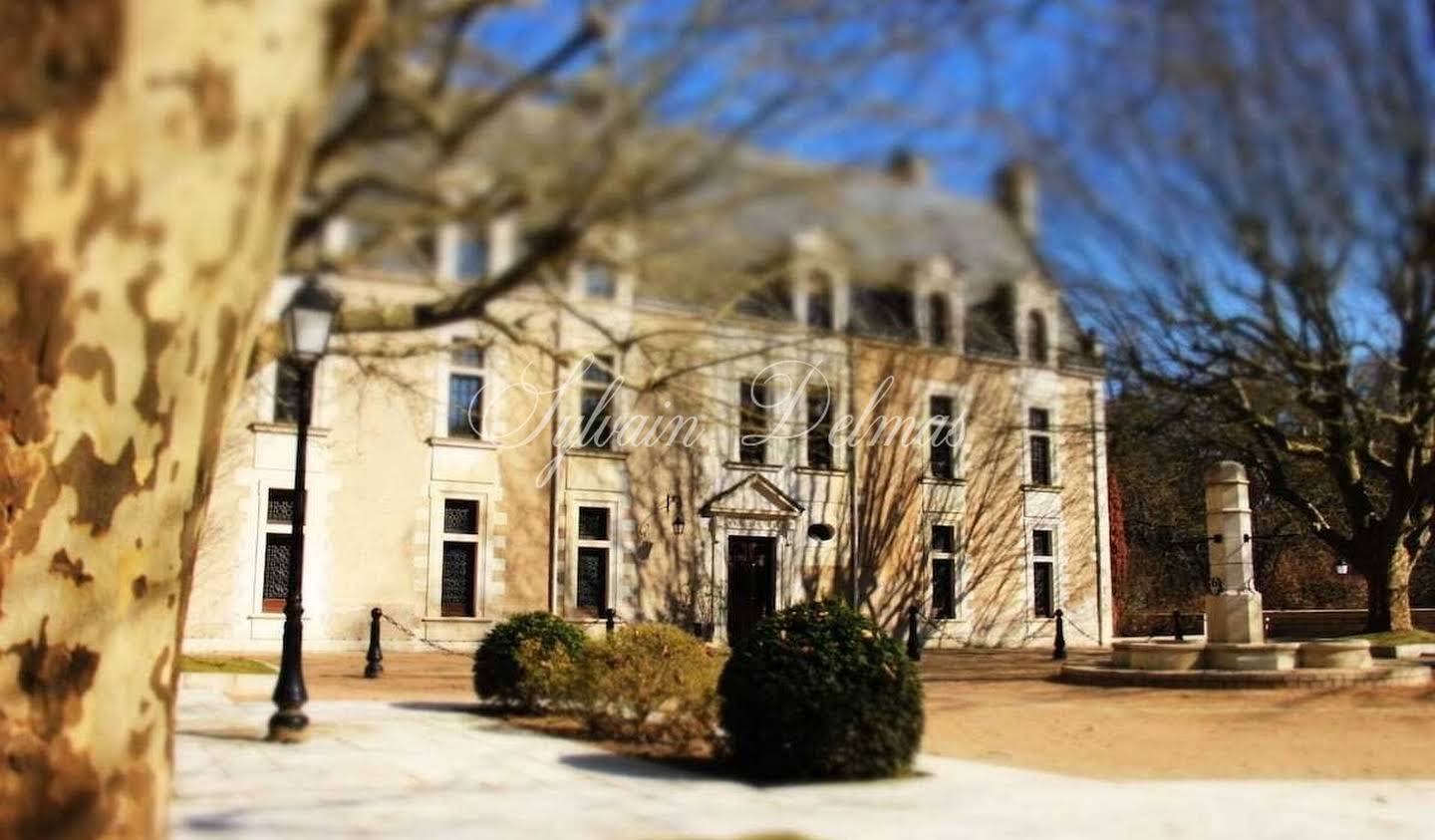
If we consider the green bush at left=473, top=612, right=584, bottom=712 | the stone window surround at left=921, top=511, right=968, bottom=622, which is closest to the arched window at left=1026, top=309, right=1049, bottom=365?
the stone window surround at left=921, top=511, right=968, bottom=622

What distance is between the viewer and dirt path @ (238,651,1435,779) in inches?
376

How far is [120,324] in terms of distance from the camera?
3631 mm

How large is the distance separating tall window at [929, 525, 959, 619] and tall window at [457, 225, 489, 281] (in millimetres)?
23558

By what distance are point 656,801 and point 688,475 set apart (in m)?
18.6

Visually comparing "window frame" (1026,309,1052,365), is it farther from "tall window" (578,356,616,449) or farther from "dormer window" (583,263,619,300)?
"dormer window" (583,263,619,300)

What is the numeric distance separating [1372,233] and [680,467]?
16684 mm

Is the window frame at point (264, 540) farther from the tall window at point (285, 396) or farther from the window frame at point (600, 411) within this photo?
the window frame at point (600, 411)

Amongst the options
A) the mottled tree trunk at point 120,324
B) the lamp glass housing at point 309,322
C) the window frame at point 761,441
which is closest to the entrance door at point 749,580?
the window frame at point 761,441

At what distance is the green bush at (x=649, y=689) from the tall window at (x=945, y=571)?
18.9m

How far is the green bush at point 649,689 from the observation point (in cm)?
973

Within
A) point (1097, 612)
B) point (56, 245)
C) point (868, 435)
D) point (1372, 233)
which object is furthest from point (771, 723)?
point (1097, 612)

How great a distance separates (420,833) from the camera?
5879 mm

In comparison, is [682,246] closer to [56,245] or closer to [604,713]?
[56,245]

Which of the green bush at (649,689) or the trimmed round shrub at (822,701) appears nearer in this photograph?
the trimmed round shrub at (822,701)
